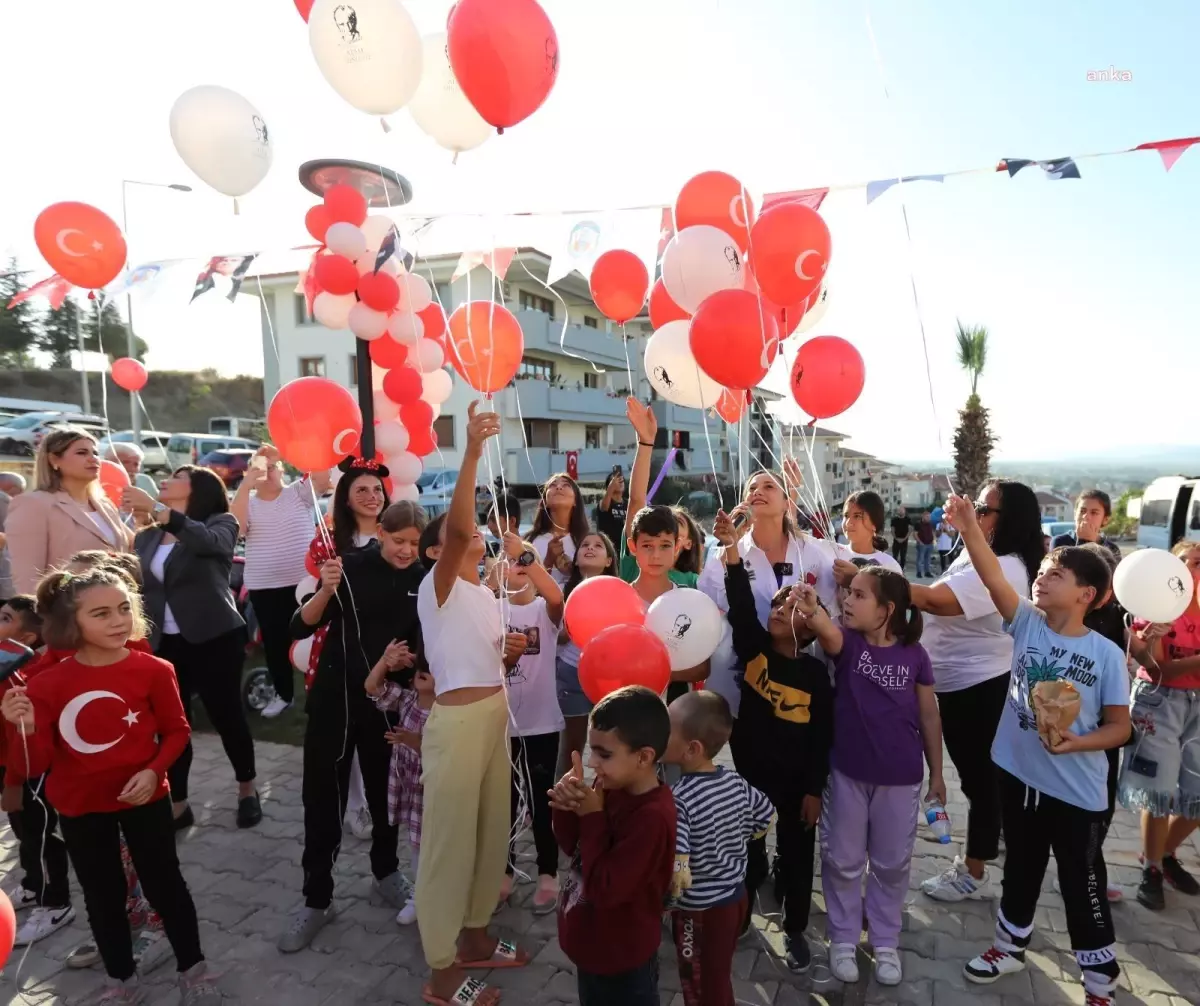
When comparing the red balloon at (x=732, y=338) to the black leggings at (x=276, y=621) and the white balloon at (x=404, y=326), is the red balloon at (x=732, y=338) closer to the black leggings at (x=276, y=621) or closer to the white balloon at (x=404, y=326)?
the white balloon at (x=404, y=326)

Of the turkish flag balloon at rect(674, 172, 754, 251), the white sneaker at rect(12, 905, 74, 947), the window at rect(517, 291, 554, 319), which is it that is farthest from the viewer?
the window at rect(517, 291, 554, 319)

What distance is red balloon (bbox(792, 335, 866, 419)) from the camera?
3230 mm

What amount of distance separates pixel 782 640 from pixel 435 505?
9543 mm

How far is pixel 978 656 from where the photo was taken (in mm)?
2908

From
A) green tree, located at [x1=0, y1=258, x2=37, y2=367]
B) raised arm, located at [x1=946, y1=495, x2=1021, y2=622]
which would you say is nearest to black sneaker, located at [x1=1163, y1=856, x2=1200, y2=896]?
raised arm, located at [x1=946, y1=495, x2=1021, y2=622]

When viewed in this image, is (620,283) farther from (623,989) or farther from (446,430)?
(446,430)

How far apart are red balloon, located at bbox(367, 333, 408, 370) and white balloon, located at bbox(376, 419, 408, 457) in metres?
0.45

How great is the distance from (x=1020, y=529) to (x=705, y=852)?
1.83 meters

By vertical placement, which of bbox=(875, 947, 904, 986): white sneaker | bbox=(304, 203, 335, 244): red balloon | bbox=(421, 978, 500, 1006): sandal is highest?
bbox=(304, 203, 335, 244): red balloon

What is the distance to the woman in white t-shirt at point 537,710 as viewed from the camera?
9.38 feet

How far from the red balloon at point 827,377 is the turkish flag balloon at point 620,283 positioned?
1438mm

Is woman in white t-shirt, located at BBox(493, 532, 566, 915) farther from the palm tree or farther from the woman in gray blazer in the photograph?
the palm tree

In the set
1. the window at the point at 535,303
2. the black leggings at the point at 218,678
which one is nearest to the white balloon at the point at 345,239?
the black leggings at the point at 218,678

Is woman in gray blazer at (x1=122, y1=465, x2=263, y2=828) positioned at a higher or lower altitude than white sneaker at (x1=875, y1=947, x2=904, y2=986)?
higher
